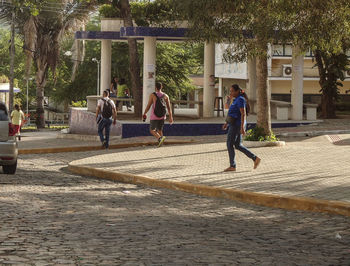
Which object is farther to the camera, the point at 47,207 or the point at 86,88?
the point at 86,88

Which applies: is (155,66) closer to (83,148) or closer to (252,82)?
(252,82)

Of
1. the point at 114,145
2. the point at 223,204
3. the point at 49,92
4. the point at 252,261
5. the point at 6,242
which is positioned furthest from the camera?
the point at 49,92

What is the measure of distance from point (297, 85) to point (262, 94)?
975cm

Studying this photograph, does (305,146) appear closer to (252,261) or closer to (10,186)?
(10,186)

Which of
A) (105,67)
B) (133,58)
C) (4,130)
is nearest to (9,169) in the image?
(4,130)

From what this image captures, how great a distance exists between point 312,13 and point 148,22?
16.5m

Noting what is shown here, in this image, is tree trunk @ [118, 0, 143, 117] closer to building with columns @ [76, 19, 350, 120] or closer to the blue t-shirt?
building with columns @ [76, 19, 350, 120]

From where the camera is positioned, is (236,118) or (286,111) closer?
(236,118)

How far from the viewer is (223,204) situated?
11.9 meters

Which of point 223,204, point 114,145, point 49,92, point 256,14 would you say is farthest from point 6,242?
point 49,92

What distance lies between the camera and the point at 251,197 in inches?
472

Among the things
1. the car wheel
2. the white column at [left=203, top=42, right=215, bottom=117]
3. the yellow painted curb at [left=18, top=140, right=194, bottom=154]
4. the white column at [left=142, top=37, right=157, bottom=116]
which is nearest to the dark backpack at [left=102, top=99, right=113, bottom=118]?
the yellow painted curb at [left=18, top=140, right=194, bottom=154]

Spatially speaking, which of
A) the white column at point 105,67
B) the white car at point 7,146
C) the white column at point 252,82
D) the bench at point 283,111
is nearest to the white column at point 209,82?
the white column at point 252,82

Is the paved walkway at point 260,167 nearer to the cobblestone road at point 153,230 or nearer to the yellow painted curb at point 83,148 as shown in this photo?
the cobblestone road at point 153,230
